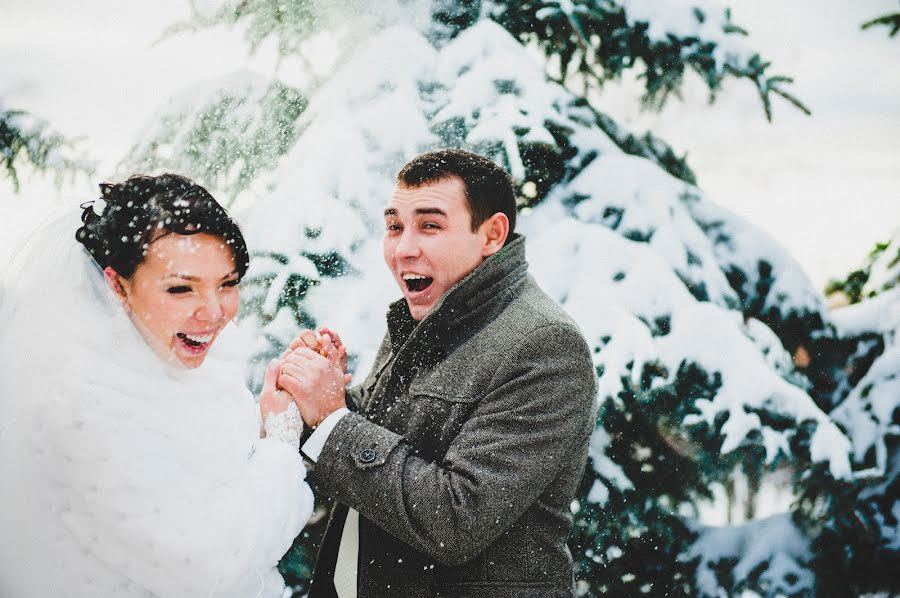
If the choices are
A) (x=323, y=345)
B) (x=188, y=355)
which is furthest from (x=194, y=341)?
(x=323, y=345)

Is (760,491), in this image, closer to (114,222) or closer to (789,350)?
(789,350)

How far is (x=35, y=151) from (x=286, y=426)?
212cm

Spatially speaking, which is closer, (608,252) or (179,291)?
(179,291)

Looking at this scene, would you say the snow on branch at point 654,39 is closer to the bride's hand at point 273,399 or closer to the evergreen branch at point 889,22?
the evergreen branch at point 889,22

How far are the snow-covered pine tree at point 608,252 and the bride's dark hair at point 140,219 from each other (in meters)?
1.32

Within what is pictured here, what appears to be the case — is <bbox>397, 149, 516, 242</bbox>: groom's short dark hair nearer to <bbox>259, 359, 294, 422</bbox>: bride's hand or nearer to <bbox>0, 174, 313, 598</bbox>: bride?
<bbox>0, 174, 313, 598</bbox>: bride

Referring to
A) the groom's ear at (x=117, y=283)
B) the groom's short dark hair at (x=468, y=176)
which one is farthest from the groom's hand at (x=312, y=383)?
the groom's short dark hair at (x=468, y=176)

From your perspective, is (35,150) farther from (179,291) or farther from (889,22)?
(889,22)

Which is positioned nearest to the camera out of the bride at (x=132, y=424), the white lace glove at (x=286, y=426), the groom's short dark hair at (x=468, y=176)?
the bride at (x=132, y=424)

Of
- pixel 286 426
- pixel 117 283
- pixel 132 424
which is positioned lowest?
pixel 286 426

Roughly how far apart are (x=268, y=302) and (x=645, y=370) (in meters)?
1.63

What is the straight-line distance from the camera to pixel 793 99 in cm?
323

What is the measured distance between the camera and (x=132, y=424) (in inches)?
58.9

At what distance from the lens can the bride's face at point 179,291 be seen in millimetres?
1620
